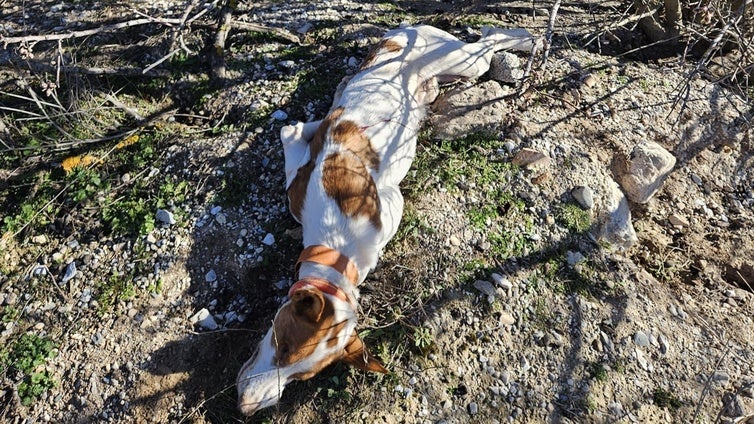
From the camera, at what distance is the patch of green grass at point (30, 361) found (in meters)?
3.24

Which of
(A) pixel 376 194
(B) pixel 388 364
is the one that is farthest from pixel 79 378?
(A) pixel 376 194

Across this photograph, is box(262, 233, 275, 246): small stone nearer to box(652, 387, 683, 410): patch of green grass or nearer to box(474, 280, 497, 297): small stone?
box(474, 280, 497, 297): small stone

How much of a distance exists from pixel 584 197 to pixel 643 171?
0.61 m

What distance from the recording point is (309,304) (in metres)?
2.90

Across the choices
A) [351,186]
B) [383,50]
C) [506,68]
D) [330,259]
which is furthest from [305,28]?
[330,259]

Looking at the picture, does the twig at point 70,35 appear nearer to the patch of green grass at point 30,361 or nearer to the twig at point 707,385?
the patch of green grass at point 30,361

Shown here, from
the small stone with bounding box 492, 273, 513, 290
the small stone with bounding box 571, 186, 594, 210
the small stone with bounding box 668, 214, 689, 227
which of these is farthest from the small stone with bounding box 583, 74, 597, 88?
the small stone with bounding box 492, 273, 513, 290

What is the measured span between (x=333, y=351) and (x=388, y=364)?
1.40 feet

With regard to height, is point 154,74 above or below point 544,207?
above

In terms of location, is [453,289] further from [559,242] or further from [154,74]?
[154,74]

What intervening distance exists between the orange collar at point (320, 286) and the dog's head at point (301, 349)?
0.07ft

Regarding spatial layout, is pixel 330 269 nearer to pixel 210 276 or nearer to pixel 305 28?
pixel 210 276

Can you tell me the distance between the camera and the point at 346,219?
11.1 ft

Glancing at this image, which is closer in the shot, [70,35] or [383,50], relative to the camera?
[70,35]
